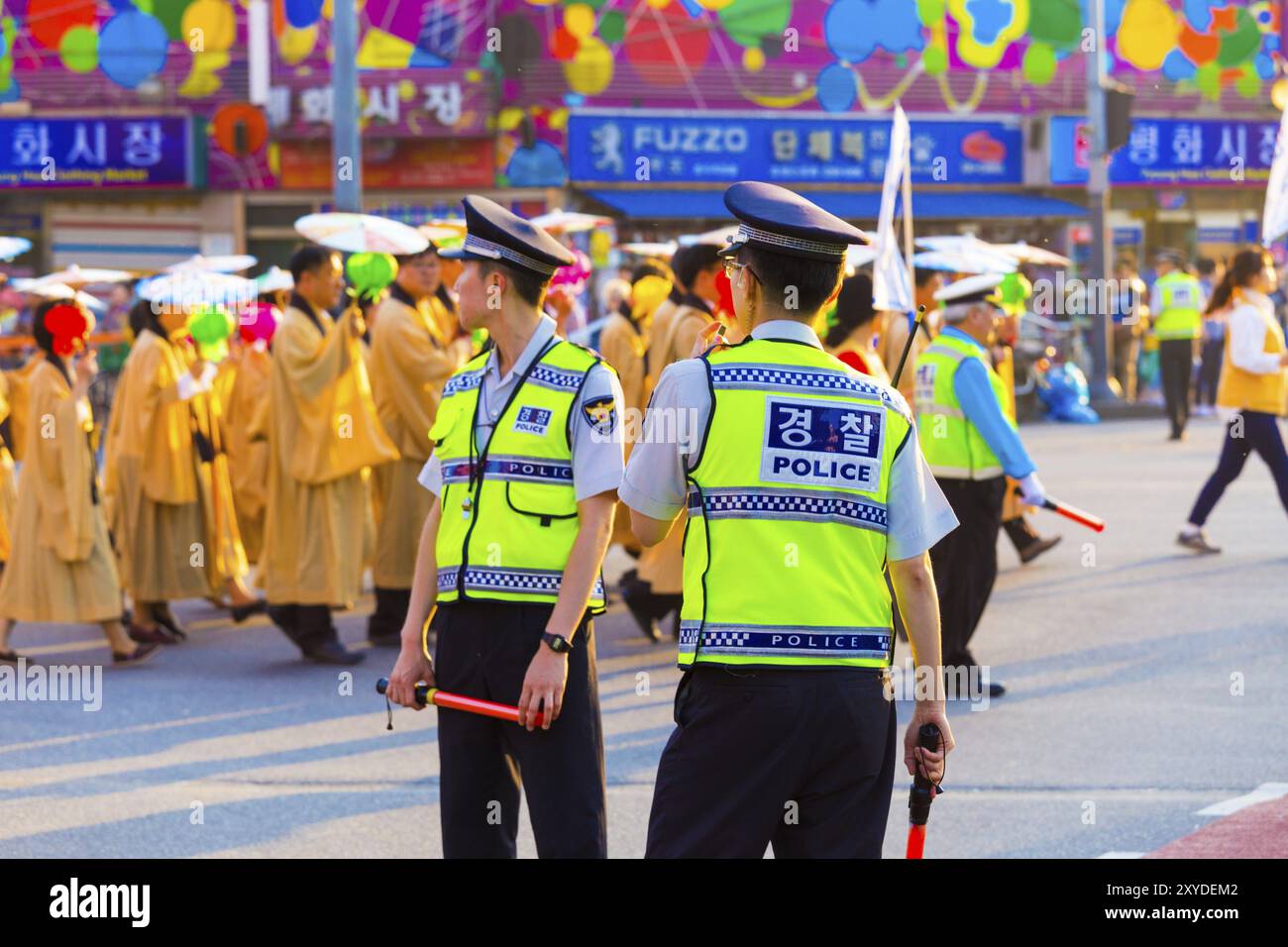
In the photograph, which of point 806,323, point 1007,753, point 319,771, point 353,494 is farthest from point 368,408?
point 806,323

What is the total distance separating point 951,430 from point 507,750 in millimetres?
4096

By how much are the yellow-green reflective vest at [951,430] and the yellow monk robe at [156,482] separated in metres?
3.98

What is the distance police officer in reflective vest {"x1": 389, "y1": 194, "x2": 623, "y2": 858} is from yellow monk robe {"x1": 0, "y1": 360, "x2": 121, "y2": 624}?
5.13 meters

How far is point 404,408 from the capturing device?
32.1ft

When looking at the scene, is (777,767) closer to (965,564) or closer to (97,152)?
(965,564)

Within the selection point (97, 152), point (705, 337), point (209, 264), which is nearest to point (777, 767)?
point (705, 337)

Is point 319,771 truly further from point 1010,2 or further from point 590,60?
point 1010,2

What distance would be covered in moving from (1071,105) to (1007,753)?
2374cm

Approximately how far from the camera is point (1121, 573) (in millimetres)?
11273

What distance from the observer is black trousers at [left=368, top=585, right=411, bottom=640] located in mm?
9695

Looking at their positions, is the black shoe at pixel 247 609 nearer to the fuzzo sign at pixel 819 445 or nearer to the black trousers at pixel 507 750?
the black trousers at pixel 507 750

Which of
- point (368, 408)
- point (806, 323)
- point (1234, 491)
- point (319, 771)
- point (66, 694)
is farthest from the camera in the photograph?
point (1234, 491)

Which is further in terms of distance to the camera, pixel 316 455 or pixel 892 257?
pixel 316 455

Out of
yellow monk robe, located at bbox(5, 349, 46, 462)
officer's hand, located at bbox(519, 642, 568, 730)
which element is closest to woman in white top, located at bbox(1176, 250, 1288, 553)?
yellow monk robe, located at bbox(5, 349, 46, 462)
